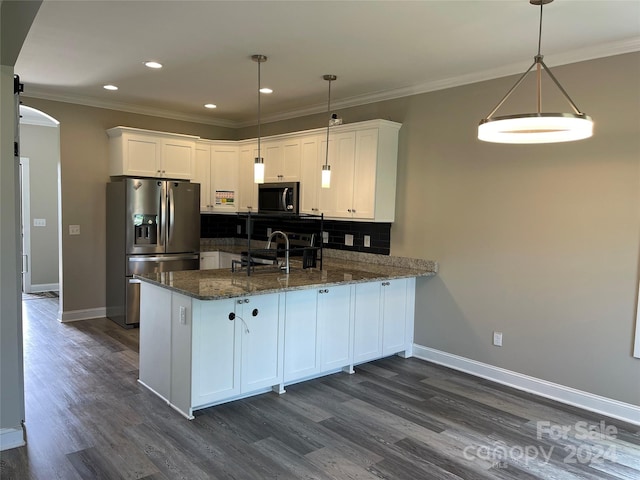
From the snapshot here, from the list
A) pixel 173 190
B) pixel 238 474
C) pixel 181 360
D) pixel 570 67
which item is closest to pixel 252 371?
pixel 181 360

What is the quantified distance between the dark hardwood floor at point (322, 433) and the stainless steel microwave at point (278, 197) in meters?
2.16

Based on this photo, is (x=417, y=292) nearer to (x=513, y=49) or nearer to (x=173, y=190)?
(x=513, y=49)

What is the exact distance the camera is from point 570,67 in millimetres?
3531

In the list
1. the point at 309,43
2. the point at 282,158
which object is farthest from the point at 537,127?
the point at 282,158

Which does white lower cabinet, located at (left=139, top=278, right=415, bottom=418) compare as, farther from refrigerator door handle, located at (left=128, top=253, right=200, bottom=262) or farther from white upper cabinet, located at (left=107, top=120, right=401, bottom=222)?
refrigerator door handle, located at (left=128, top=253, right=200, bottom=262)

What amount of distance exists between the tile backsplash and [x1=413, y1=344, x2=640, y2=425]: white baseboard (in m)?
1.16

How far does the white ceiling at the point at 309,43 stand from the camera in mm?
2826

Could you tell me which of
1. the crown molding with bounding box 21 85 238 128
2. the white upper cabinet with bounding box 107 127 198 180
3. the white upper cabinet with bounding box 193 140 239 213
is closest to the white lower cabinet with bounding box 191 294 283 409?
the white upper cabinet with bounding box 107 127 198 180

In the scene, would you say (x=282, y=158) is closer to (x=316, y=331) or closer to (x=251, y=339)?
(x=316, y=331)

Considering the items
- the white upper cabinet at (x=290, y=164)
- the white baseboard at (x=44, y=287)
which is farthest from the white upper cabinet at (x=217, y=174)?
the white baseboard at (x=44, y=287)

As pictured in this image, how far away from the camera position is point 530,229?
3791 millimetres

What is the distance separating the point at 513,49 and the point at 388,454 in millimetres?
2977

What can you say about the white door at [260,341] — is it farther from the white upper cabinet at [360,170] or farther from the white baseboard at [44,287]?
the white baseboard at [44,287]

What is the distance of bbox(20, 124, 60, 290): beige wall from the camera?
7227mm
